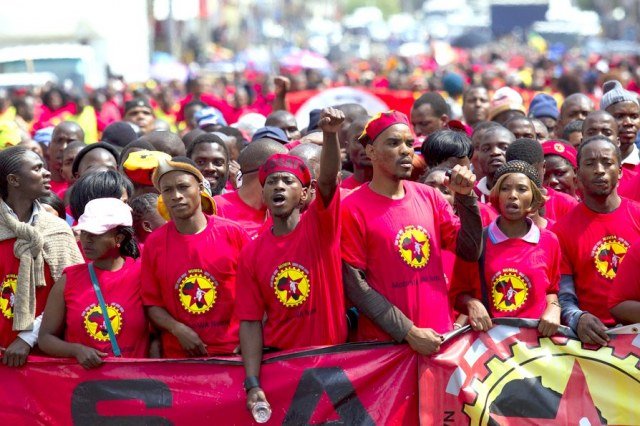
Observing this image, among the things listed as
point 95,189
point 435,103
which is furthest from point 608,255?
point 435,103

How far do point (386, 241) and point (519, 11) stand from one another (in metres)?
56.8

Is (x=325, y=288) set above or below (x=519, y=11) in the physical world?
above

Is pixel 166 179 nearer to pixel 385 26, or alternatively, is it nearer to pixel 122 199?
pixel 122 199

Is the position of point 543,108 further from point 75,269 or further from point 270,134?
point 75,269

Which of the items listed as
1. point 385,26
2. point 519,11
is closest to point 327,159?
point 519,11

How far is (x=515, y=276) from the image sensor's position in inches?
267

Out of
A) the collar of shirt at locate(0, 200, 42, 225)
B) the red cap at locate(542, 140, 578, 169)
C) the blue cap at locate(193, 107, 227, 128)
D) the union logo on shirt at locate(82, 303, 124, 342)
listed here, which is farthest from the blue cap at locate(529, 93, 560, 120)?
the union logo on shirt at locate(82, 303, 124, 342)

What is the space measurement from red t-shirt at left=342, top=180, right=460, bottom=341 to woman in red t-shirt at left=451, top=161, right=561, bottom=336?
0.21 metres

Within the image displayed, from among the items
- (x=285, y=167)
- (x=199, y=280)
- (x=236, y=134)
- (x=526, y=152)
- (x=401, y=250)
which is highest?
(x=285, y=167)

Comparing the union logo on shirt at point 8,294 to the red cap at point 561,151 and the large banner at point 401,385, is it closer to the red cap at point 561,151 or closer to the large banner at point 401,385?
the large banner at point 401,385

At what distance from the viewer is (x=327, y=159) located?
247 inches

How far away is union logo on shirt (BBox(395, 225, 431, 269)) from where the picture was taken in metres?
6.55

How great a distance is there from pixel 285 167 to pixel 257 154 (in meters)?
1.43

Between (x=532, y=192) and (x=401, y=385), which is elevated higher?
(x=532, y=192)
